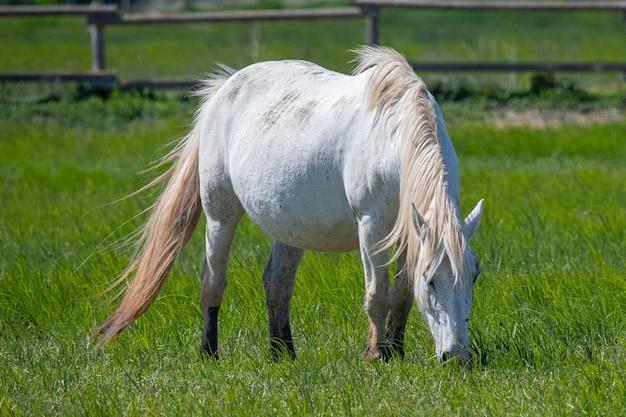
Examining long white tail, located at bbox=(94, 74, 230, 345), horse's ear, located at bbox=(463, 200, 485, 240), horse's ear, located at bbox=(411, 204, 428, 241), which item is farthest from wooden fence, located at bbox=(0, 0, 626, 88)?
horse's ear, located at bbox=(411, 204, 428, 241)

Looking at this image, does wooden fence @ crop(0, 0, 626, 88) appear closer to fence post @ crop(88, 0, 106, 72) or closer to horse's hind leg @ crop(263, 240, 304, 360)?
Answer: fence post @ crop(88, 0, 106, 72)

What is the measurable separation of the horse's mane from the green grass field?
1.68ft

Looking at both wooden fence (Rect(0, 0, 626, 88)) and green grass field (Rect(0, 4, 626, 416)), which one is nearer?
green grass field (Rect(0, 4, 626, 416))

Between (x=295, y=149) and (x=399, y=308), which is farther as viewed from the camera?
(x=295, y=149)

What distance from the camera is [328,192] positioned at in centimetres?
490

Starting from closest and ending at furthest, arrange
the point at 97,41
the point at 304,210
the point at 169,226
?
the point at 304,210
the point at 169,226
the point at 97,41

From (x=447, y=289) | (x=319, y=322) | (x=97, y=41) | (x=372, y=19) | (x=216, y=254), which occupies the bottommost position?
(x=319, y=322)

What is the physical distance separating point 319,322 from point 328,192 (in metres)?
0.93

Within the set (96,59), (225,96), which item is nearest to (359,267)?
(225,96)

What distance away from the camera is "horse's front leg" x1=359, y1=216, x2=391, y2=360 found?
464 cm

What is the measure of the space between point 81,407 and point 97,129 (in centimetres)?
1052

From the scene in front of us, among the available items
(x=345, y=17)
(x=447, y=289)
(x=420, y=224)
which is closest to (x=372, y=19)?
(x=345, y=17)

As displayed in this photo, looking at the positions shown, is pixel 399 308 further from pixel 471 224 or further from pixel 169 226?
pixel 169 226

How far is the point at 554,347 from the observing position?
15.3 feet
